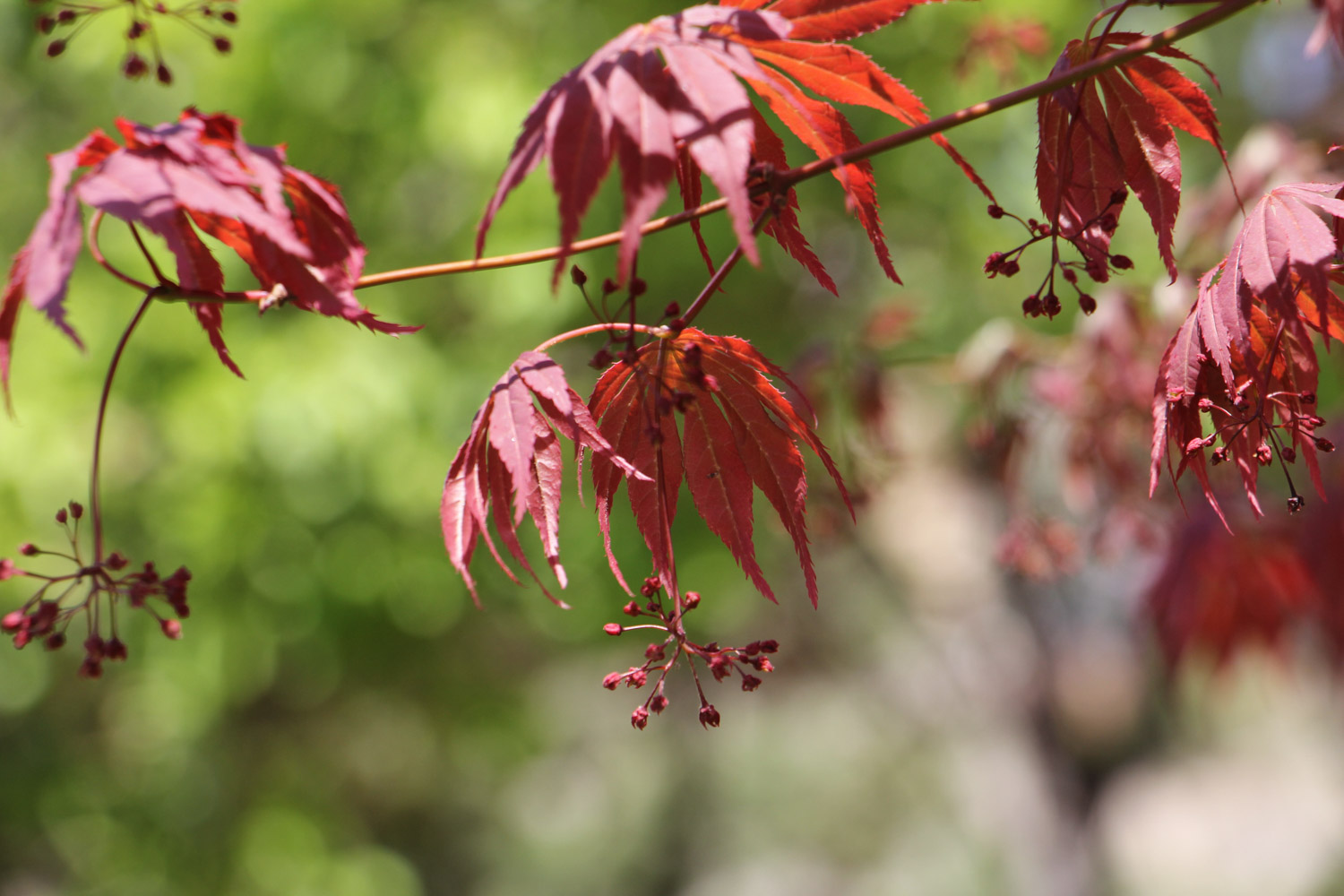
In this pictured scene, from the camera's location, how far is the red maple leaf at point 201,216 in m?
0.82

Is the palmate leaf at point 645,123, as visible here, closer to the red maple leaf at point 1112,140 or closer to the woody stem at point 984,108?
the woody stem at point 984,108

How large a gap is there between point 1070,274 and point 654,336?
428 mm

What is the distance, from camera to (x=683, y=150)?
1.16 metres

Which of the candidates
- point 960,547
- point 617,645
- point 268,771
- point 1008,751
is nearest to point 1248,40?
point 960,547

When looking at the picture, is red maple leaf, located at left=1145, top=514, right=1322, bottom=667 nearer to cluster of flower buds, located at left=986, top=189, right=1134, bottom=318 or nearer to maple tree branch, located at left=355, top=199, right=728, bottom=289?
cluster of flower buds, located at left=986, top=189, right=1134, bottom=318

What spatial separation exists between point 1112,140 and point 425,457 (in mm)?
2965

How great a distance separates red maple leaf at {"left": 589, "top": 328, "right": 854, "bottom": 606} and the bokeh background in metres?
1.26

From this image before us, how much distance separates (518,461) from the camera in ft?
3.14

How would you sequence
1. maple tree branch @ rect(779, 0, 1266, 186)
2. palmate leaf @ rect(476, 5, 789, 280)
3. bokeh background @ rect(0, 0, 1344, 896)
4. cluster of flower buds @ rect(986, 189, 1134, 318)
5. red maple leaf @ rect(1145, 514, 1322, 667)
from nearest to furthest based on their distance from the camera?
palmate leaf @ rect(476, 5, 789, 280) < maple tree branch @ rect(779, 0, 1266, 186) < cluster of flower buds @ rect(986, 189, 1134, 318) < red maple leaf @ rect(1145, 514, 1322, 667) < bokeh background @ rect(0, 0, 1344, 896)

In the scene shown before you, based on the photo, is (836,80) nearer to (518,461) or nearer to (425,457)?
(518,461)

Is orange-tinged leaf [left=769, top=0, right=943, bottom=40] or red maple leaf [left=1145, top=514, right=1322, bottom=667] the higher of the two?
orange-tinged leaf [left=769, top=0, right=943, bottom=40]

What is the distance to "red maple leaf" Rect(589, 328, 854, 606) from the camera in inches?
41.6

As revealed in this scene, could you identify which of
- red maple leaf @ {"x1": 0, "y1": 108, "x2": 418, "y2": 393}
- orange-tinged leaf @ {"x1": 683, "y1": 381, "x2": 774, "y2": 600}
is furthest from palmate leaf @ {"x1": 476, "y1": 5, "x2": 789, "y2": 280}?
orange-tinged leaf @ {"x1": 683, "y1": 381, "x2": 774, "y2": 600}

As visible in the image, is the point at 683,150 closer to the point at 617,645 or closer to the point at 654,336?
the point at 654,336
